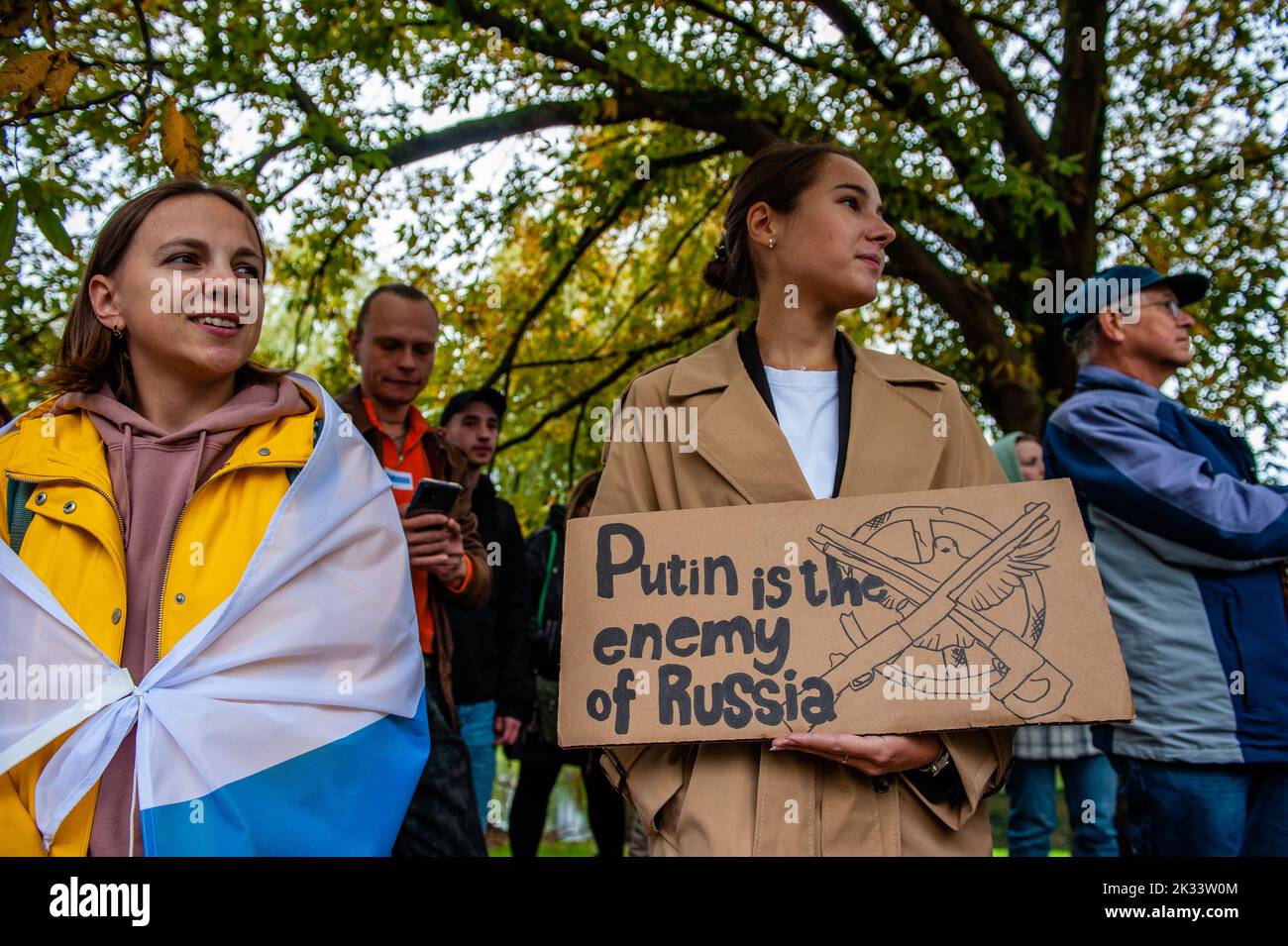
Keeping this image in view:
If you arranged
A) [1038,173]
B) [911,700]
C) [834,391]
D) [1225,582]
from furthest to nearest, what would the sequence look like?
[1038,173], [1225,582], [834,391], [911,700]

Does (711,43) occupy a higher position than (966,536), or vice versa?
(711,43)

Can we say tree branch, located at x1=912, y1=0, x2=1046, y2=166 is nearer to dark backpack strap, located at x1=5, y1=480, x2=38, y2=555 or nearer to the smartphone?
the smartphone

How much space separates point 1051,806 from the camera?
15.9 feet

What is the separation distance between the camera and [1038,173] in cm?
706

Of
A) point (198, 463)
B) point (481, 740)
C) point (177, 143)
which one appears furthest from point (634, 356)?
point (198, 463)

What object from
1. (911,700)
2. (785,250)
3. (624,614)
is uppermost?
(785,250)

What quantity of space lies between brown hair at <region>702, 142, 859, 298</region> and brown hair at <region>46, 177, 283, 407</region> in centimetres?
126

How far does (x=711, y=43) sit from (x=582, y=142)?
216cm

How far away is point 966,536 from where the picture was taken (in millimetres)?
2221

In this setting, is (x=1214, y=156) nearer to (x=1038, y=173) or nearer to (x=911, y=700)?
(x=1038, y=173)
